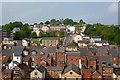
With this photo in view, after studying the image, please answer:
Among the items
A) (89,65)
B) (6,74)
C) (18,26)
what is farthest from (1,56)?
(18,26)

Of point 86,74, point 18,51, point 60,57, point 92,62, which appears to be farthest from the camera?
point 18,51

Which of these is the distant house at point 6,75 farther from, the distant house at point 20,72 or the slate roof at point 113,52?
the slate roof at point 113,52

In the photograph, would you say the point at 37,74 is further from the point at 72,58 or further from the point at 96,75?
the point at 72,58

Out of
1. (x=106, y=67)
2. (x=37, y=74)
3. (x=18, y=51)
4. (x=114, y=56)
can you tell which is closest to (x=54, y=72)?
(x=37, y=74)

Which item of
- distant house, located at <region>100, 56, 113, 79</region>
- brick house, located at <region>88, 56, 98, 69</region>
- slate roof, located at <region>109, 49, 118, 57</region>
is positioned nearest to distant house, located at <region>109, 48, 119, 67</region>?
slate roof, located at <region>109, 49, 118, 57</region>

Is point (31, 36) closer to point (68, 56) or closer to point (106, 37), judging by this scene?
point (106, 37)

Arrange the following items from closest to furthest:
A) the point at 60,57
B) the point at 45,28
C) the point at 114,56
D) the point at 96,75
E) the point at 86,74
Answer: the point at 86,74 < the point at 96,75 < the point at 60,57 < the point at 114,56 < the point at 45,28

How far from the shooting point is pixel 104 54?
61.8ft

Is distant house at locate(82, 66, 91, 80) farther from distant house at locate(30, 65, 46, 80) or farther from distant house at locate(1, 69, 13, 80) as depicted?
distant house at locate(1, 69, 13, 80)

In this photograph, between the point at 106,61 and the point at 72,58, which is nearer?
the point at 106,61

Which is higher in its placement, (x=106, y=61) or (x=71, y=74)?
(x=106, y=61)

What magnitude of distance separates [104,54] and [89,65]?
180 cm

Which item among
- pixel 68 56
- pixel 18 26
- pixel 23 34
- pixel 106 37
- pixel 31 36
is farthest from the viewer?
pixel 18 26

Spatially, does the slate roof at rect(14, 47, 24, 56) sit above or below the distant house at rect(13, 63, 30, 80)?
above
